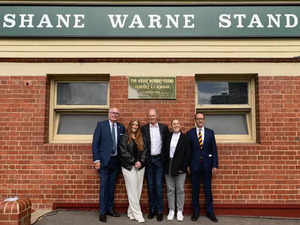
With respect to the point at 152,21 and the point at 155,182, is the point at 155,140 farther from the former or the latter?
the point at 152,21

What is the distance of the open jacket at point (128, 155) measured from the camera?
14.3 ft

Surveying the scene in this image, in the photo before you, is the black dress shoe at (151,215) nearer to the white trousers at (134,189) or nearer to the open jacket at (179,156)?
the white trousers at (134,189)

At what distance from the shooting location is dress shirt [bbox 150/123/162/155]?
4.48m

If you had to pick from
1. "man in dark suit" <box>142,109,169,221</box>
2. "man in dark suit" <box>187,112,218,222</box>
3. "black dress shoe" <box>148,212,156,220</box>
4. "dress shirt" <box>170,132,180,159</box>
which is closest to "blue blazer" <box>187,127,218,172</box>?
"man in dark suit" <box>187,112,218,222</box>

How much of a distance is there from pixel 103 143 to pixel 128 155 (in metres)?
0.53

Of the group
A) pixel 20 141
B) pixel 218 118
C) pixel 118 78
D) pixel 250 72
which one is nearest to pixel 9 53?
pixel 20 141

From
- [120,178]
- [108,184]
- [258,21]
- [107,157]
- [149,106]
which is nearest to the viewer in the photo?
[107,157]

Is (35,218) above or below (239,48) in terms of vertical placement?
below

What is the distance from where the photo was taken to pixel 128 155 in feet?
14.3

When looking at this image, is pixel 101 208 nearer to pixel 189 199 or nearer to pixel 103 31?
pixel 189 199

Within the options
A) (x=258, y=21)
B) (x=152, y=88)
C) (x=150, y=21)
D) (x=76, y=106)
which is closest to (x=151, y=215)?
(x=152, y=88)

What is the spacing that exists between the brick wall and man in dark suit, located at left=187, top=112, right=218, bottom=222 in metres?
0.33

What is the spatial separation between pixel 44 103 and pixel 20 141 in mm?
868

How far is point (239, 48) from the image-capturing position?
5152 millimetres
